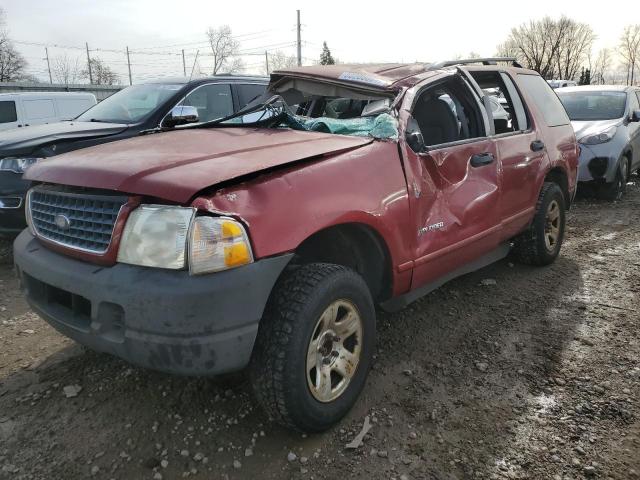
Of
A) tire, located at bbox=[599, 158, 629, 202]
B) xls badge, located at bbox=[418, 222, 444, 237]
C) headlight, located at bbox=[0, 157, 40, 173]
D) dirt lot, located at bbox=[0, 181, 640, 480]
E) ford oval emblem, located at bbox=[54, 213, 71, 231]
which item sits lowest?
dirt lot, located at bbox=[0, 181, 640, 480]

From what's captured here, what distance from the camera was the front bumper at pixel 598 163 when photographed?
24.3ft

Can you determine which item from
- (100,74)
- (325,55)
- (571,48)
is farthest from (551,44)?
(100,74)

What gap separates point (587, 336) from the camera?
11.0ft

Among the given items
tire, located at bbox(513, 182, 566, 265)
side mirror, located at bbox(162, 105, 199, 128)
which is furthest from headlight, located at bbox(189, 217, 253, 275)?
tire, located at bbox(513, 182, 566, 265)

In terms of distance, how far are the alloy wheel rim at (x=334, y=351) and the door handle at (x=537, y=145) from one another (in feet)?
8.02

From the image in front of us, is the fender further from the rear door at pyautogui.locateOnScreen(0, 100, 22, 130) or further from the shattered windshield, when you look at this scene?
the rear door at pyautogui.locateOnScreen(0, 100, 22, 130)

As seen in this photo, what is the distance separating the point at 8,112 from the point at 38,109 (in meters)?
0.61

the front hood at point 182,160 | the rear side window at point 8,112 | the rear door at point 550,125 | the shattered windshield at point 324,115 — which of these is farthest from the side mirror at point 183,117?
the rear side window at point 8,112

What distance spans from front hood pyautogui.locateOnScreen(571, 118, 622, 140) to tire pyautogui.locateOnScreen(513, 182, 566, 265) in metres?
3.71

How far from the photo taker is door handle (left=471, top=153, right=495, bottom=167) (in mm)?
3293

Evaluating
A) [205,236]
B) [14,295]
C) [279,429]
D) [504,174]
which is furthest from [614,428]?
[14,295]

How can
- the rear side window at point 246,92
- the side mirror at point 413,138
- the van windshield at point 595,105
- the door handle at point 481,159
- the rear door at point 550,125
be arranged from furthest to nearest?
the van windshield at point 595,105, the rear side window at point 246,92, the rear door at point 550,125, the door handle at point 481,159, the side mirror at point 413,138

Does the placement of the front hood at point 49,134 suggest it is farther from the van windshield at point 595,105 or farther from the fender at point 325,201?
the van windshield at point 595,105

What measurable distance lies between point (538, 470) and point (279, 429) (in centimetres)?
116
